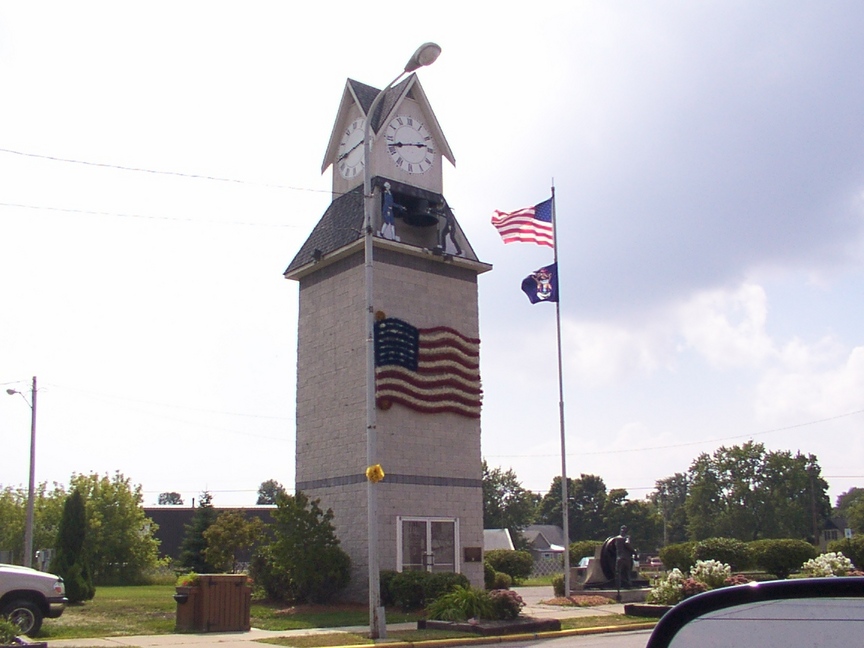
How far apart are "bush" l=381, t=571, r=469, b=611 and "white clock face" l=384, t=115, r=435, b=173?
572 inches

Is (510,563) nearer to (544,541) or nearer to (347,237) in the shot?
(347,237)

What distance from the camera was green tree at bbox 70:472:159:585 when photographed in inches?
1795

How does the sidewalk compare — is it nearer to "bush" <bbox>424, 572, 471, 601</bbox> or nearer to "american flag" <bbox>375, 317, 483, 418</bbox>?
"bush" <bbox>424, 572, 471, 601</bbox>

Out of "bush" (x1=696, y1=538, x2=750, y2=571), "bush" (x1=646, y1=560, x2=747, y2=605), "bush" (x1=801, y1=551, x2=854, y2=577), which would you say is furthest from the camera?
"bush" (x1=696, y1=538, x2=750, y2=571)

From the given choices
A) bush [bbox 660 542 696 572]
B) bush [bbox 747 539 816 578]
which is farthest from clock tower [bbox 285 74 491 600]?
bush [bbox 660 542 696 572]

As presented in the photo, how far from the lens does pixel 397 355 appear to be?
29.8 meters

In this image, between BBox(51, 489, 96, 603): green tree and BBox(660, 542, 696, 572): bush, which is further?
BBox(660, 542, 696, 572): bush

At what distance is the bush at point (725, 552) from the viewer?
121ft

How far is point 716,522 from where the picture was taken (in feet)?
341

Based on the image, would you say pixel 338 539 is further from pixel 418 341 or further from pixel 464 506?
pixel 418 341

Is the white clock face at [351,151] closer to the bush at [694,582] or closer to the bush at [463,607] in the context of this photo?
the bush at [463,607]

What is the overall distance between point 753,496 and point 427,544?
3325 inches

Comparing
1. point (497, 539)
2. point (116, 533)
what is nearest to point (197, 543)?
point (116, 533)

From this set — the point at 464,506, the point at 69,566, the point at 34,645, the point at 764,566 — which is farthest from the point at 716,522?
the point at 34,645
